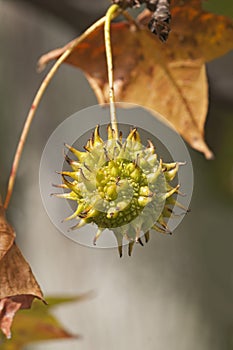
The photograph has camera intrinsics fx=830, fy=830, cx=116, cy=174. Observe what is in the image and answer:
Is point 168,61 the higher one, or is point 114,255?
point 168,61

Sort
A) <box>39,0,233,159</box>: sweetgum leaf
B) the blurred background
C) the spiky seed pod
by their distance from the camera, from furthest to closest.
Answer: the blurred background < <box>39,0,233,159</box>: sweetgum leaf < the spiky seed pod

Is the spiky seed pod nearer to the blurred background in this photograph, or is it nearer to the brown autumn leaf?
the brown autumn leaf

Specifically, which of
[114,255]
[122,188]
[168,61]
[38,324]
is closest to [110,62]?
[122,188]

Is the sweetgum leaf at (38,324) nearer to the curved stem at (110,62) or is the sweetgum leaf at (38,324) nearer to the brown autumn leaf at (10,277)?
the brown autumn leaf at (10,277)

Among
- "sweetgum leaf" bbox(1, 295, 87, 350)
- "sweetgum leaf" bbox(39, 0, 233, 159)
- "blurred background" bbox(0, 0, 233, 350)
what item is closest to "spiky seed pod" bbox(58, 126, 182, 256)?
"sweetgum leaf" bbox(39, 0, 233, 159)

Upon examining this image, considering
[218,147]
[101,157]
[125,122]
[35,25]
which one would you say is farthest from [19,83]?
[101,157]

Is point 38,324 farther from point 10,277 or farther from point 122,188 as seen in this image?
point 122,188
